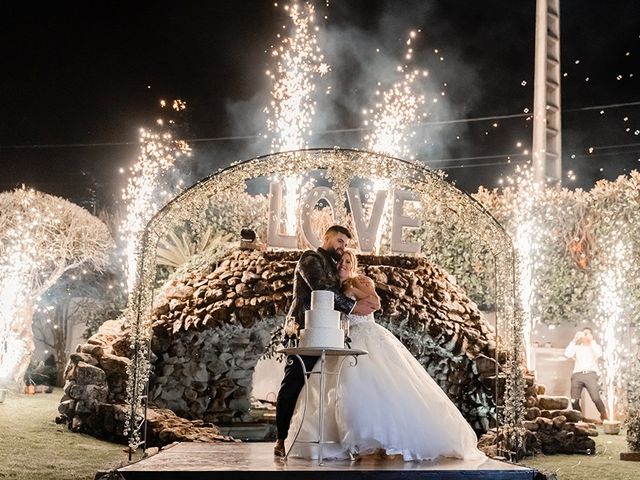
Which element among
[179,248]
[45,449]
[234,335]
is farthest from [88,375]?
[179,248]

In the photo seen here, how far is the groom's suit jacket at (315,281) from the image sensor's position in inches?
A: 229

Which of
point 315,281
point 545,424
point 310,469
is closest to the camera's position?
point 310,469

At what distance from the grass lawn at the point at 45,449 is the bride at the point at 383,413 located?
1729 mm

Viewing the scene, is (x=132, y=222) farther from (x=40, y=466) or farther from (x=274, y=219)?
(x=40, y=466)

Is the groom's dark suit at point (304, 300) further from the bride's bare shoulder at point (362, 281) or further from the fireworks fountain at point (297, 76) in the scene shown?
the fireworks fountain at point (297, 76)

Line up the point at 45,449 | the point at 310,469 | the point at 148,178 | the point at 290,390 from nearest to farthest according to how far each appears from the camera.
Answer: the point at 310,469
the point at 290,390
the point at 45,449
the point at 148,178

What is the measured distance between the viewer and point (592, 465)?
918 centimetres

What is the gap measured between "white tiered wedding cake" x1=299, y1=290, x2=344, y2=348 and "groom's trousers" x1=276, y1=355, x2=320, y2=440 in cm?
71

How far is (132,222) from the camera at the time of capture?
57.7ft

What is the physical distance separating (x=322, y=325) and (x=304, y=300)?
0.73 metres

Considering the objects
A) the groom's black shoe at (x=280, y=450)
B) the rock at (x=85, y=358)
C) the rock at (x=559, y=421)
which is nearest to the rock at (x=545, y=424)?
the rock at (x=559, y=421)

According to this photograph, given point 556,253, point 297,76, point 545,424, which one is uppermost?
point 297,76

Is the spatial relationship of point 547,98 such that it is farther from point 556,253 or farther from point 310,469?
point 310,469

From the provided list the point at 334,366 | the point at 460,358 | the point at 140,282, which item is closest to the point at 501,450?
the point at 460,358
